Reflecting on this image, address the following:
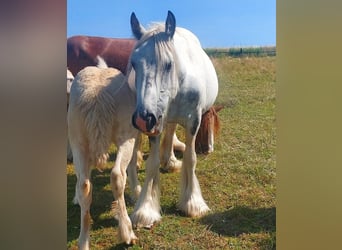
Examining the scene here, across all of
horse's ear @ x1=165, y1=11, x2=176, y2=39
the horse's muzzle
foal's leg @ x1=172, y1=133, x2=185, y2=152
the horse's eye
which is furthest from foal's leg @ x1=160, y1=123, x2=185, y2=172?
horse's ear @ x1=165, y1=11, x2=176, y2=39

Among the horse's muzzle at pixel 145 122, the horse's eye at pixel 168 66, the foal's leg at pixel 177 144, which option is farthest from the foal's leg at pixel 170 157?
the horse's eye at pixel 168 66

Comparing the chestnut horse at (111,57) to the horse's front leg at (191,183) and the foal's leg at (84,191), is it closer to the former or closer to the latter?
the horse's front leg at (191,183)

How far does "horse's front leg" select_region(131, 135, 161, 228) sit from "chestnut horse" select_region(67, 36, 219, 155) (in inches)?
2.1

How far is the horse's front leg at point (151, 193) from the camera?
186 centimetres

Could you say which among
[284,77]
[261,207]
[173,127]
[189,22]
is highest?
[189,22]

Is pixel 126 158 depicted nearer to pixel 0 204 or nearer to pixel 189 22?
pixel 189 22

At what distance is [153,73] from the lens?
178cm

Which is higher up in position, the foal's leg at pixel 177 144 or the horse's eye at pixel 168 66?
the horse's eye at pixel 168 66

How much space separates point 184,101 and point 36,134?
2.44ft

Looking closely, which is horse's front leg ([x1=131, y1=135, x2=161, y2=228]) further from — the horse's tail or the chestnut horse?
the horse's tail

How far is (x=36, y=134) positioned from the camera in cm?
209

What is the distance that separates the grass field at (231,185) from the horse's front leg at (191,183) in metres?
0.02

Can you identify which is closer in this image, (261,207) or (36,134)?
(261,207)

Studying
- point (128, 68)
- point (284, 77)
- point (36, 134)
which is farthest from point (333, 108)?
point (36, 134)
